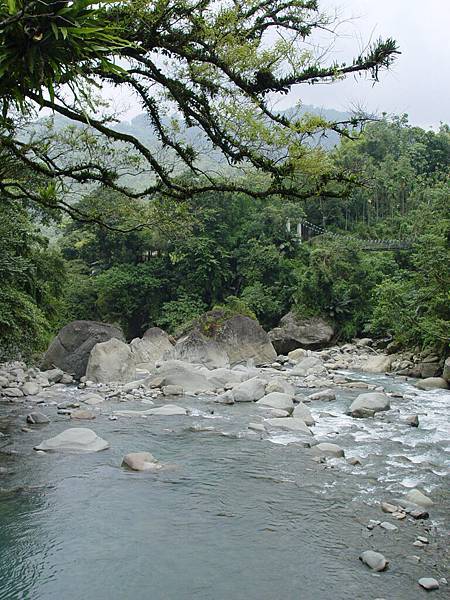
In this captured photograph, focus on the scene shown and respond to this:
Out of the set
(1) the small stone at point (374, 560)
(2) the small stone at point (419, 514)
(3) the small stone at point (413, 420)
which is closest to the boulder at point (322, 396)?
(3) the small stone at point (413, 420)

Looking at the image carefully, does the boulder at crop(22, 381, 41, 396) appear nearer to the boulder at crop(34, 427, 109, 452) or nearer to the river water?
the river water

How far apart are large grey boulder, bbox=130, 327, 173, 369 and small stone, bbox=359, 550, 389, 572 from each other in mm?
12115

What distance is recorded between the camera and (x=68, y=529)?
16.4 feet

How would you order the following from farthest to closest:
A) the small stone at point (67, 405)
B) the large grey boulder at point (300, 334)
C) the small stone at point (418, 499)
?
the large grey boulder at point (300, 334)
the small stone at point (67, 405)
the small stone at point (418, 499)

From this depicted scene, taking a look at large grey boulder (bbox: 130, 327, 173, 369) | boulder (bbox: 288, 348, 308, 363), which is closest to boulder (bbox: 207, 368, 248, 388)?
large grey boulder (bbox: 130, 327, 173, 369)

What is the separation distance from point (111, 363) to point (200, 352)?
336 cm

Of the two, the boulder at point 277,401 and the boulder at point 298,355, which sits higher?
the boulder at point 277,401

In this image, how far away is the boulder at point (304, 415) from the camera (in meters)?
9.65

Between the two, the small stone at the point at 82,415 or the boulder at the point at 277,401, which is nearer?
the small stone at the point at 82,415

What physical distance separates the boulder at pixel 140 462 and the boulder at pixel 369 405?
4596 millimetres

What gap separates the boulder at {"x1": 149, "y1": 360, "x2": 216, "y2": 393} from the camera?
13.1 m

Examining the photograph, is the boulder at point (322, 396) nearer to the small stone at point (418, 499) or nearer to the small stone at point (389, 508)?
the small stone at point (418, 499)

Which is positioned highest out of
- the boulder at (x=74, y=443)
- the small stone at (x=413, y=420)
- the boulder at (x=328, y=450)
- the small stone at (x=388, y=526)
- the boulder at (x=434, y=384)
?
the boulder at (x=74, y=443)

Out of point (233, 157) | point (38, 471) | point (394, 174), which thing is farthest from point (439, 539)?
point (394, 174)
